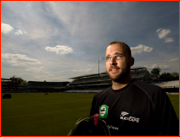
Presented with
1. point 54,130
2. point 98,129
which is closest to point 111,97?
point 98,129

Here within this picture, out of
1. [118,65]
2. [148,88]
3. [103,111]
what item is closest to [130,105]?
[148,88]

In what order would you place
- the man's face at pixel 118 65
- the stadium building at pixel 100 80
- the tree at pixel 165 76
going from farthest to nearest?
1. the tree at pixel 165 76
2. the stadium building at pixel 100 80
3. the man's face at pixel 118 65

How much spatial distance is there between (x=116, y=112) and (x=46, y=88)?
8554cm

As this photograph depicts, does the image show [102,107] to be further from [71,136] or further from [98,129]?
[71,136]

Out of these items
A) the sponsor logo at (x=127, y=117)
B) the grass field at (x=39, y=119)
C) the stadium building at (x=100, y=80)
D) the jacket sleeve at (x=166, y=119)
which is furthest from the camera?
the stadium building at (x=100, y=80)

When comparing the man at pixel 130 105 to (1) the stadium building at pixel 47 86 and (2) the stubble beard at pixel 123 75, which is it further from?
(1) the stadium building at pixel 47 86

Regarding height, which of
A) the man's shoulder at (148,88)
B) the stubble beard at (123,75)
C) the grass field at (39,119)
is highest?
A: the stubble beard at (123,75)

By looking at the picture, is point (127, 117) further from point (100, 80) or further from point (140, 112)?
point (100, 80)

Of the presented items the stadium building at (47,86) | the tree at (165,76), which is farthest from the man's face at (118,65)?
the stadium building at (47,86)

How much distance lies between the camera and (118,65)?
4.64 ft

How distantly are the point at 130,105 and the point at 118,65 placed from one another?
0.53 metres

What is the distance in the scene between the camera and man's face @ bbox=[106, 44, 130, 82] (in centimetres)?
141

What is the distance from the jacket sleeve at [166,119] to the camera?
104 centimetres

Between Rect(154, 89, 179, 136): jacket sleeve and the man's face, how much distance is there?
53 cm
